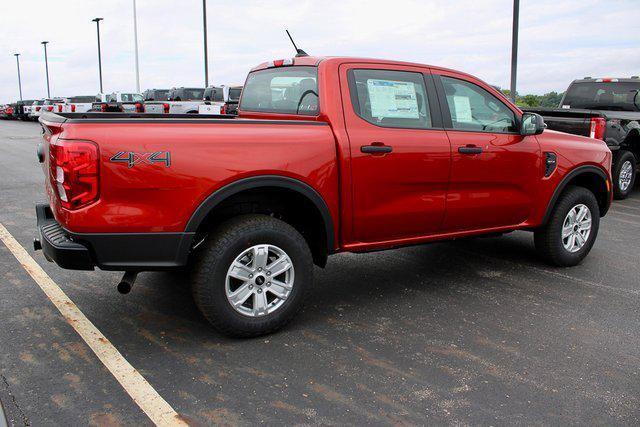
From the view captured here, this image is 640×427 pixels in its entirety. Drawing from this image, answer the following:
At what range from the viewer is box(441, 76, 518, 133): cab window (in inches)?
190

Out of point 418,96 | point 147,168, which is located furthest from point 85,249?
point 418,96

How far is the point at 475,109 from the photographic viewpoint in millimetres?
4980

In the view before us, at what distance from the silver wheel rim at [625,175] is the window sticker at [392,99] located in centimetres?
662

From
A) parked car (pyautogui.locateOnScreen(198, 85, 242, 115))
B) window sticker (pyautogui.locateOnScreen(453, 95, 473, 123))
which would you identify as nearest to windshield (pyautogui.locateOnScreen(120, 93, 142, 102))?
parked car (pyautogui.locateOnScreen(198, 85, 242, 115))

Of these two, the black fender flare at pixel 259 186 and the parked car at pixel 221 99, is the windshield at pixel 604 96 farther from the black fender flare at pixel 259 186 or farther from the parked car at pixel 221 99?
the parked car at pixel 221 99

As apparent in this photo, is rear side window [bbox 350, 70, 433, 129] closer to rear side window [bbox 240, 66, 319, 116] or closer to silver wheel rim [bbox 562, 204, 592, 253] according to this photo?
rear side window [bbox 240, 66, 319, 116]

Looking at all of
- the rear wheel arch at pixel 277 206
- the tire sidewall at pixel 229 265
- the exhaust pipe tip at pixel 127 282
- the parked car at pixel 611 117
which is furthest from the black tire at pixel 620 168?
the exhaust pipe tip at pixel 127 282

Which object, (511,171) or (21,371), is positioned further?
(511,171)

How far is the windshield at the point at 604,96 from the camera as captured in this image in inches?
420

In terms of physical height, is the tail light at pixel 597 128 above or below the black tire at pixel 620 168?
above

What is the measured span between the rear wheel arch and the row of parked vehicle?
10.9ft

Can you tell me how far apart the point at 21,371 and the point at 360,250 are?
90.1 inches

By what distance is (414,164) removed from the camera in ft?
14.6

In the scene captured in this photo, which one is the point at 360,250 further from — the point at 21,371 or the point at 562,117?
the point at 562,117
